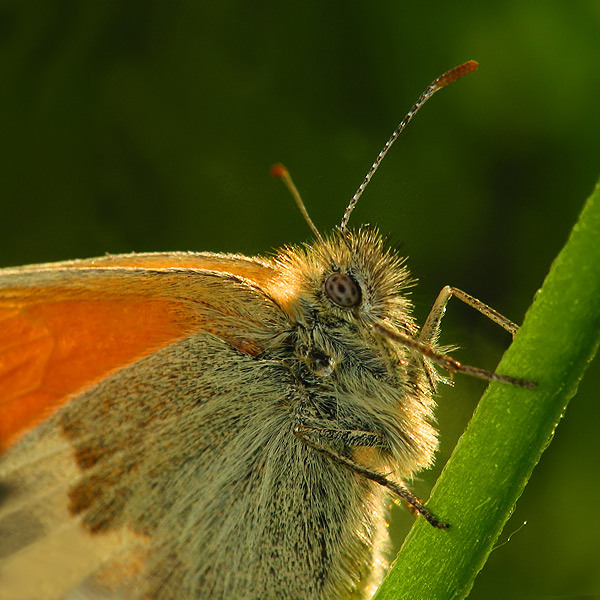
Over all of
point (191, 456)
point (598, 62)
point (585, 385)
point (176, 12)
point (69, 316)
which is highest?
point (598, 62)

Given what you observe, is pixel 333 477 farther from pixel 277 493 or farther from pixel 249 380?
pixel 249 380

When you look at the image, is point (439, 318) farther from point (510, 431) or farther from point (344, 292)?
point (510, 431)

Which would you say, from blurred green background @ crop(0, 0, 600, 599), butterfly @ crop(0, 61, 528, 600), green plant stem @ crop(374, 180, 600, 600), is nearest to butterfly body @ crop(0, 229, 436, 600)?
butterfly @ crop(0, 61, 528, 600)

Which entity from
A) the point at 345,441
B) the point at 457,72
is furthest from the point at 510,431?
the point at 457,72

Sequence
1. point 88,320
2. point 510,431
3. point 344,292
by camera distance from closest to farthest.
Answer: point 510,431, point 88,320, point 344,292

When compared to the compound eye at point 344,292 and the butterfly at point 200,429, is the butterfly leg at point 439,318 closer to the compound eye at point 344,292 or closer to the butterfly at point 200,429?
the butterfly at point 200,429

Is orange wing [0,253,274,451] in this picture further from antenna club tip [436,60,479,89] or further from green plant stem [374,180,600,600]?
green plant stem [374,180,600,600]

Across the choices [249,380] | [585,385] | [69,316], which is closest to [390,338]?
[249,380]
